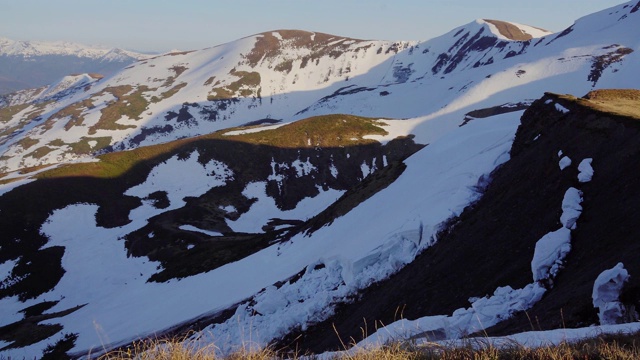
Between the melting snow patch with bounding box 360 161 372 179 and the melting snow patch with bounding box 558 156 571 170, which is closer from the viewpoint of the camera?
the melting snow patch with bounding box 558 156 571 170

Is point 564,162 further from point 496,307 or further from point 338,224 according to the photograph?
point 338,224

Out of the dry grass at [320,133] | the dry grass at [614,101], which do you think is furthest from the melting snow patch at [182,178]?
→ the dry grass at [614,101]

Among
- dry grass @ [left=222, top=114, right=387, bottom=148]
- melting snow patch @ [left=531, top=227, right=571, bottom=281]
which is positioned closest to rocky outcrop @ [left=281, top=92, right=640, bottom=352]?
melting snow patch @ [left=531, top=227, right=571, bottom=281]

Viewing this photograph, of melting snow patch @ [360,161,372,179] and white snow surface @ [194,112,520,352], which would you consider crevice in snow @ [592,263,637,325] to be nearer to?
white snow surface @ [194,112,520,352]

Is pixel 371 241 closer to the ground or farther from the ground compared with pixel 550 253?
closer to the ground

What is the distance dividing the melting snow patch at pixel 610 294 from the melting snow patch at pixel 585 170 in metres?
9.07

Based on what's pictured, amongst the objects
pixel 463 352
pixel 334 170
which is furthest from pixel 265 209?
pixel 463 352

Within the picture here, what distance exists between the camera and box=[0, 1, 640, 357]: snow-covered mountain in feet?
51.8

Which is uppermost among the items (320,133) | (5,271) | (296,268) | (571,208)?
(571,208)

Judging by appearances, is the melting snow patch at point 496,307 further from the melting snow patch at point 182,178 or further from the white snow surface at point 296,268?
the melting snow patch at point 182,178

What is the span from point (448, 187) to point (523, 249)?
40.7ft

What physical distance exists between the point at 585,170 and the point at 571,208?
116 inches

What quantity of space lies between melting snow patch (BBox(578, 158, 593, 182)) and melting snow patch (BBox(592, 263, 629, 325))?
9069mm

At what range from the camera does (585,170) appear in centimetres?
1766
